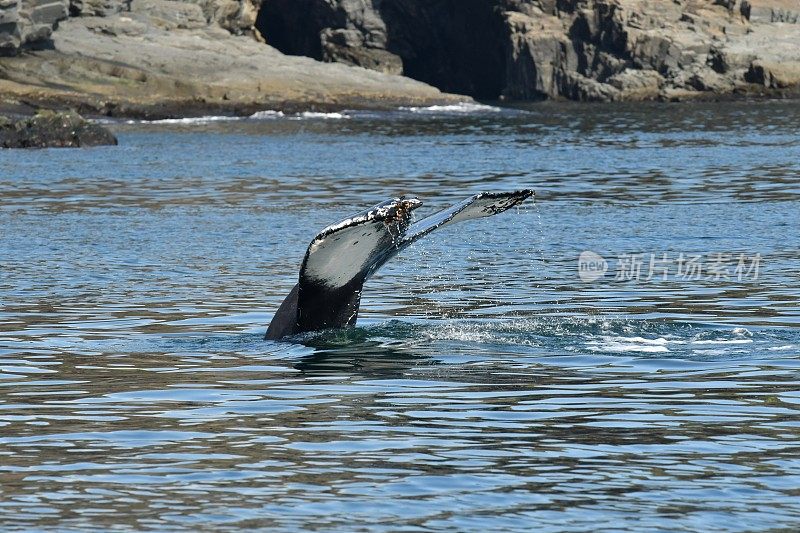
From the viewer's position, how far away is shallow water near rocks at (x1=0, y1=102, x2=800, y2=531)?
A: 7496mm

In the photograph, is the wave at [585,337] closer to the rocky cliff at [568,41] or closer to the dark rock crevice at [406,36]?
the rocky cliff at [568,41]

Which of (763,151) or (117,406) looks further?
(763,151)

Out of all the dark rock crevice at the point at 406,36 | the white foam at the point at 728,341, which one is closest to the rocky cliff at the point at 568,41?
the dark rock crevice at the point at 406,36

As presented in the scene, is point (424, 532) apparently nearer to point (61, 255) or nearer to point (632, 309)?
point (632, 309)

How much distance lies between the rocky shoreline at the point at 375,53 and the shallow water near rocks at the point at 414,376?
1832 inches

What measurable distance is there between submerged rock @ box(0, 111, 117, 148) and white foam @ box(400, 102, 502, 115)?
29600mm

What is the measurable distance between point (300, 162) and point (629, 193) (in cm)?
1446

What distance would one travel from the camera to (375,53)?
104m

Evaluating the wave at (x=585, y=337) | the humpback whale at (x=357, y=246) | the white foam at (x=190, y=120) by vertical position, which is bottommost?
the white foam at (x=190, y=120)

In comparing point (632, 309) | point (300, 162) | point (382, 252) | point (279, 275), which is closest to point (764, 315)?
point (632, 309)

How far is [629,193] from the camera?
3172cm

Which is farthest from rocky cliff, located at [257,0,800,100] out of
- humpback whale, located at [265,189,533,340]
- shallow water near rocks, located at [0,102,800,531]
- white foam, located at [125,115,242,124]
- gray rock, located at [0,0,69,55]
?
humpback whale, located at [265,189,533,340]

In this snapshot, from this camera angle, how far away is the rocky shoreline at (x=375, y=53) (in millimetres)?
74750

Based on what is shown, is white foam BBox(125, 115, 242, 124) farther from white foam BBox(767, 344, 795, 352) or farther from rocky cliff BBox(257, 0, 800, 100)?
white foam BBox(767, 344, 795, 352)
